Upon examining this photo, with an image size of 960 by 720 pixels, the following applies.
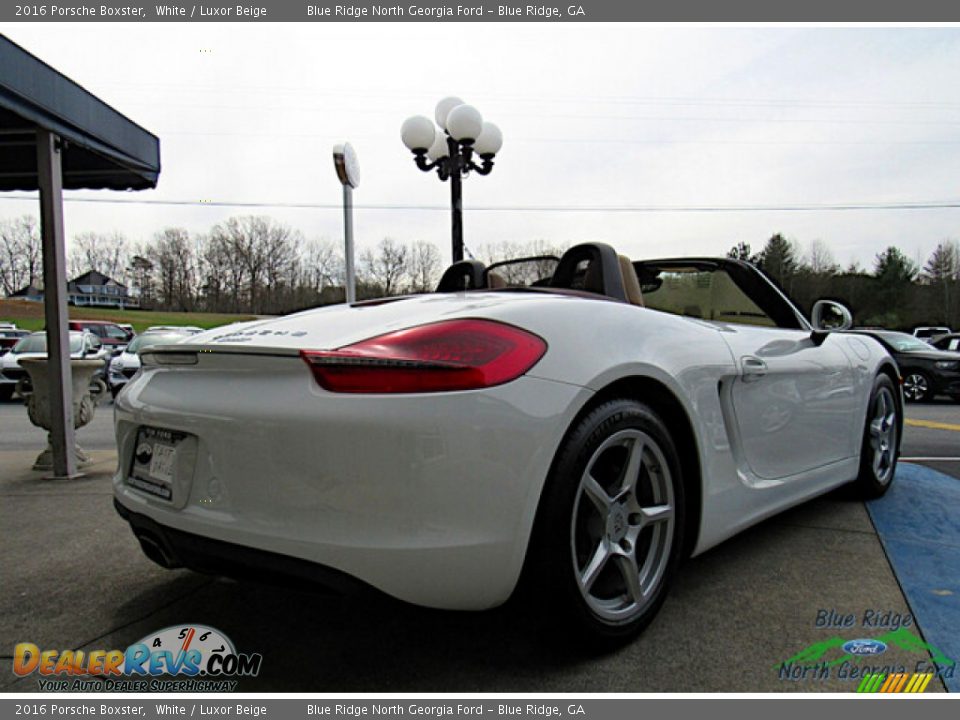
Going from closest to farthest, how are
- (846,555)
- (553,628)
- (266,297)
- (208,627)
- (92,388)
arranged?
(553,628) → (208,627) → (846,555) → (92,388) → (266,297)

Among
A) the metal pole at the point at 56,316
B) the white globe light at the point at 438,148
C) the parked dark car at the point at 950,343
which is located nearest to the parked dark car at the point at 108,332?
the white globe light at the point at 438,148

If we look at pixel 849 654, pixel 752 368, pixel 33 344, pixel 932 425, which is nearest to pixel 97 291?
pixel 33 344

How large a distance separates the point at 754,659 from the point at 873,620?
23.0 inches

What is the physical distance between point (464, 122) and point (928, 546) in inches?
285

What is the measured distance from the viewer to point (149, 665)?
1.91 m

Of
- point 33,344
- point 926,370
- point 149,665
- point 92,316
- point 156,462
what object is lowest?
point 926,370

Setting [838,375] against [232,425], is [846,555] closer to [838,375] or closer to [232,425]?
[838,375]

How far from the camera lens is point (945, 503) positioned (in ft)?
12.3

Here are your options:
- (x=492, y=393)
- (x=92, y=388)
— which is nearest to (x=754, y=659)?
(x=492, y=393)

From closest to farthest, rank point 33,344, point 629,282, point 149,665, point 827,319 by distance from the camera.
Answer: point 149,665, point 629,282, point 827,319, point 33,344

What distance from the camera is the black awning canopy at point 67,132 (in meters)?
3.99

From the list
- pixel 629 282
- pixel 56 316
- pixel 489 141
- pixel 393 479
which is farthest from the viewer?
pixel 489 141

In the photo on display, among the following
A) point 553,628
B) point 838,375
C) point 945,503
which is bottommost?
point 945,503

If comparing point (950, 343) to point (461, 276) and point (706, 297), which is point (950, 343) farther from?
point (461, 276)
